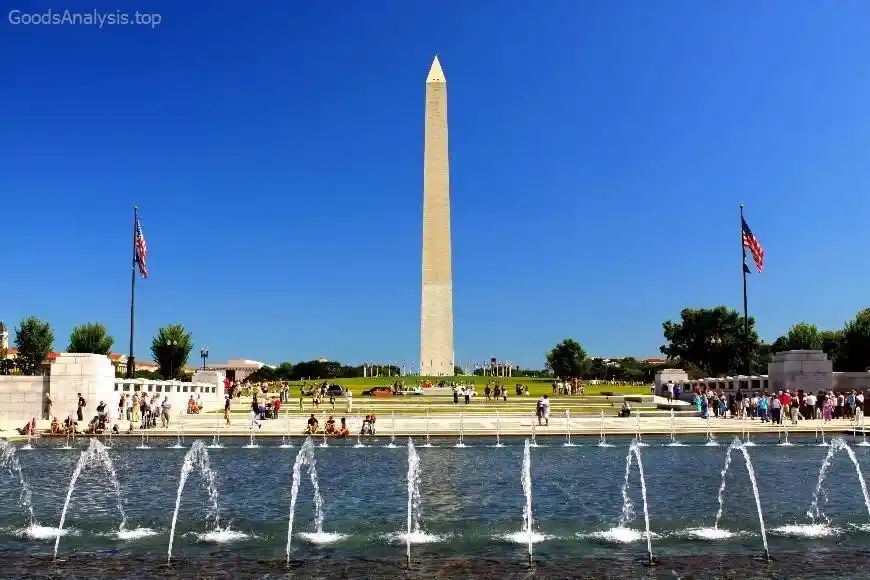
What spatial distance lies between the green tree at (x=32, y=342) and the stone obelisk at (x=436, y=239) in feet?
152

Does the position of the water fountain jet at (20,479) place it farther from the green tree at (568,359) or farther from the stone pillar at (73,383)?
the green tree at (568,359)

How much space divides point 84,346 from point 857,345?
79296mm

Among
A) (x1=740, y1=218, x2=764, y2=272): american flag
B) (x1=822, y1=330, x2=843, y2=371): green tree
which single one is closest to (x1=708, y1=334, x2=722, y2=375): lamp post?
(x1=822, y1=330, x2=843, y2=371): green tree

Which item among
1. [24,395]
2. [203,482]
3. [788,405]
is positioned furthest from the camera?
[24,395]

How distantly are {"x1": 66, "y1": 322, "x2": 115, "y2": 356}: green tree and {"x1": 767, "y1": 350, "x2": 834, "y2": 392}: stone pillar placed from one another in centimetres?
7802

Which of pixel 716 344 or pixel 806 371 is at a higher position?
pixel 716 344

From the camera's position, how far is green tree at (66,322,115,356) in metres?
94.9

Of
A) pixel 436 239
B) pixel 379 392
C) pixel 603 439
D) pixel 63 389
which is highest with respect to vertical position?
pixel 436 239

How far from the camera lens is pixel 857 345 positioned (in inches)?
2901

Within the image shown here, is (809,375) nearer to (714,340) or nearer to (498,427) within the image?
(498,427)

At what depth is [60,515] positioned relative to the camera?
14.1 metres

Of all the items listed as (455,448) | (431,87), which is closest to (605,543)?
(455,448)

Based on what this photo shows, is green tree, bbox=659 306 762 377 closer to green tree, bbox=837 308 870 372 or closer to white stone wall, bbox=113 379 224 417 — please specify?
green tree, bbox=837 308 870 372

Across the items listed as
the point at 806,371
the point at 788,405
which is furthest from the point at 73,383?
the point at 806,371
